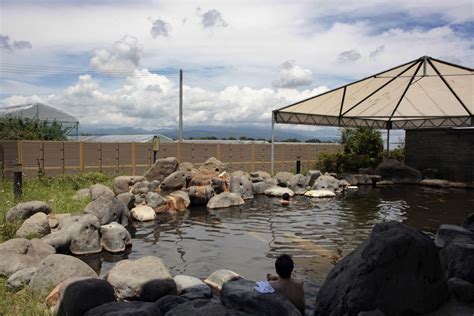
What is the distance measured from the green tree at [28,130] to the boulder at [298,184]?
1530cm

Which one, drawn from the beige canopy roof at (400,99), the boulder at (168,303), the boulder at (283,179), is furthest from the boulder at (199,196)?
the boulder at (168,303)

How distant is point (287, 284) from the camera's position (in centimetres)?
549

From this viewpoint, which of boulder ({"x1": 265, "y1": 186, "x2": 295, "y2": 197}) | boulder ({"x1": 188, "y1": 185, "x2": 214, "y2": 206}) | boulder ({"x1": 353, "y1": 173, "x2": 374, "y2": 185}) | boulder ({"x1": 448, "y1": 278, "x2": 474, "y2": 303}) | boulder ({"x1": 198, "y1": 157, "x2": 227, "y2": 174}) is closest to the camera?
boulder ({"x1": 448, "y1": 278, "x2": 474, "y2": 303})

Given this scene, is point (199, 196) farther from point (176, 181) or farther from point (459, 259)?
point (459, 259)

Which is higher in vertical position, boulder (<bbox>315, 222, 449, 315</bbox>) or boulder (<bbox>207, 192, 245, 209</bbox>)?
boulder (<bbox>315, 222, 449, 315</bbox>)

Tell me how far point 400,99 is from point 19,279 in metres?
20.2

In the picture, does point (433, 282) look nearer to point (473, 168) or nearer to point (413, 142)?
point (473, 168)

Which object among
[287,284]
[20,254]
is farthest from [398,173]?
[20,254]

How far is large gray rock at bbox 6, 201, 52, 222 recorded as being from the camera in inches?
405

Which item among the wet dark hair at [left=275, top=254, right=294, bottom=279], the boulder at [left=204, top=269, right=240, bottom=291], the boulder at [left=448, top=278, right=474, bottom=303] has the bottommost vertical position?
the boulder at [left=204, top=269, right=240, bottom=291]

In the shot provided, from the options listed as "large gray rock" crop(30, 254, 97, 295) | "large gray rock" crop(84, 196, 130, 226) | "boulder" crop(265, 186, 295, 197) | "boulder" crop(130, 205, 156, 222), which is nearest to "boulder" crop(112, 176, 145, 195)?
"boulder" crop(130, 205, 156, 222)

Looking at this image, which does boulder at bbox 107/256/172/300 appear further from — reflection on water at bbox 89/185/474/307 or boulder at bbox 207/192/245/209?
boulder at bbox 207/192/245/209

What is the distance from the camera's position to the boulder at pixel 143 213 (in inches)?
513

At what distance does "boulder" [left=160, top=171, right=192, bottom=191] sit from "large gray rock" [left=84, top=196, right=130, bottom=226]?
6.42m
